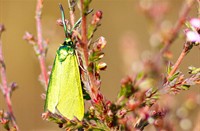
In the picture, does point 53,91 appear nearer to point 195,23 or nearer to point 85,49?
point 85,49

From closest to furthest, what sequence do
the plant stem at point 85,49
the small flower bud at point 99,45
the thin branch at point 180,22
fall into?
the thin branch at point 180,22 < the plant stem at point 85,49 < the small flower bud at point 99,45

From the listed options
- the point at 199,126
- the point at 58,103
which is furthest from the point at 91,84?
the point at 199,126

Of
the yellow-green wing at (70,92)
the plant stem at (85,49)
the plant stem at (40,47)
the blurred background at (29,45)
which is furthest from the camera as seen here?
the blurred background at (29,45)

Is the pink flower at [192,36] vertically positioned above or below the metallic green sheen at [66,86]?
above

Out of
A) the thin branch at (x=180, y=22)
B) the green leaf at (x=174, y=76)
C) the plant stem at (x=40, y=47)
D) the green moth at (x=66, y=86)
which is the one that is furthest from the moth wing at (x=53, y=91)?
the thin branch at (x=180, y=22)

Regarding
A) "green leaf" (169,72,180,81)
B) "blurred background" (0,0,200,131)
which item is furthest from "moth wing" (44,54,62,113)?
"blurred background" (0,0,200,131)

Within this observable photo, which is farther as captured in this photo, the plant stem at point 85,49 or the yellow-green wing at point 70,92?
the yellow-green wing at point 70,92

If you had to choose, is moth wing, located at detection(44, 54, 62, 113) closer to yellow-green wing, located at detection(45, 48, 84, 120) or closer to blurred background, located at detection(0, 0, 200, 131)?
yellow-green wing, located at detection(45, 48, 84, 120)

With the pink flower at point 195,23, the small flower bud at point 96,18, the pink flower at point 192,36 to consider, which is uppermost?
the small flower bud at point 96,18

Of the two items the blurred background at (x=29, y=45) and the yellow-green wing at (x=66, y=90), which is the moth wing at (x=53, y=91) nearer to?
the yellow-green wing at (x=66, y=90)
